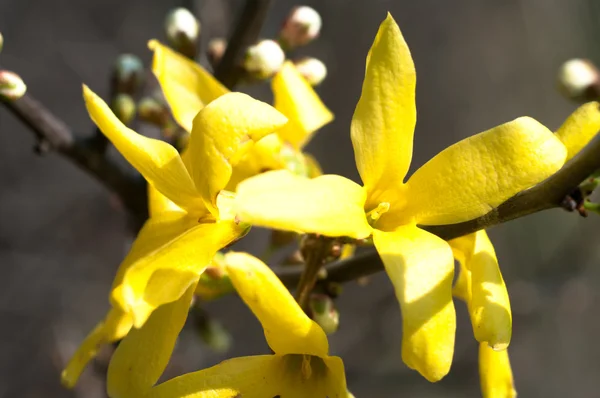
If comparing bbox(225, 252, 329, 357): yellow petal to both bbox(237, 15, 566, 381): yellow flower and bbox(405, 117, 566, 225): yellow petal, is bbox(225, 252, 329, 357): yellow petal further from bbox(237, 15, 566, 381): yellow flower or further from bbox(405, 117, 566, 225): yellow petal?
bbox(405, 117, 566, 225): yellow petal

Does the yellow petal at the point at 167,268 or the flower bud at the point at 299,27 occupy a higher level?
the flower bud at the point at 299,27

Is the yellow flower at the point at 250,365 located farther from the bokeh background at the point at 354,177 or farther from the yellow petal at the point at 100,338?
the bokeh background at the point at 354,177

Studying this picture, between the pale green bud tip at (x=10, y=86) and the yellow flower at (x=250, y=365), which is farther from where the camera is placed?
the pale green bud tip at (x=10, y=86)

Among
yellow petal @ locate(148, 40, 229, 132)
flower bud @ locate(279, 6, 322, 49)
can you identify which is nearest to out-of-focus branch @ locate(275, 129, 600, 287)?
yellow petal @ locate(148, 40, 229, 132)

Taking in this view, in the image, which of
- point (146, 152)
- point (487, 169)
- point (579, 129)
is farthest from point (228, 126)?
point (579, 129)

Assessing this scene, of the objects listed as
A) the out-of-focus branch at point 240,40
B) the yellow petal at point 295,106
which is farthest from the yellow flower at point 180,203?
the out-of-focus branch at point 240,40

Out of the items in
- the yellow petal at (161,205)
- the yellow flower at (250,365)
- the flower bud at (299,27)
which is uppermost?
the flower bud at (299,27)

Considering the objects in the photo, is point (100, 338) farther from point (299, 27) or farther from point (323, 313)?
point (299, 27)
